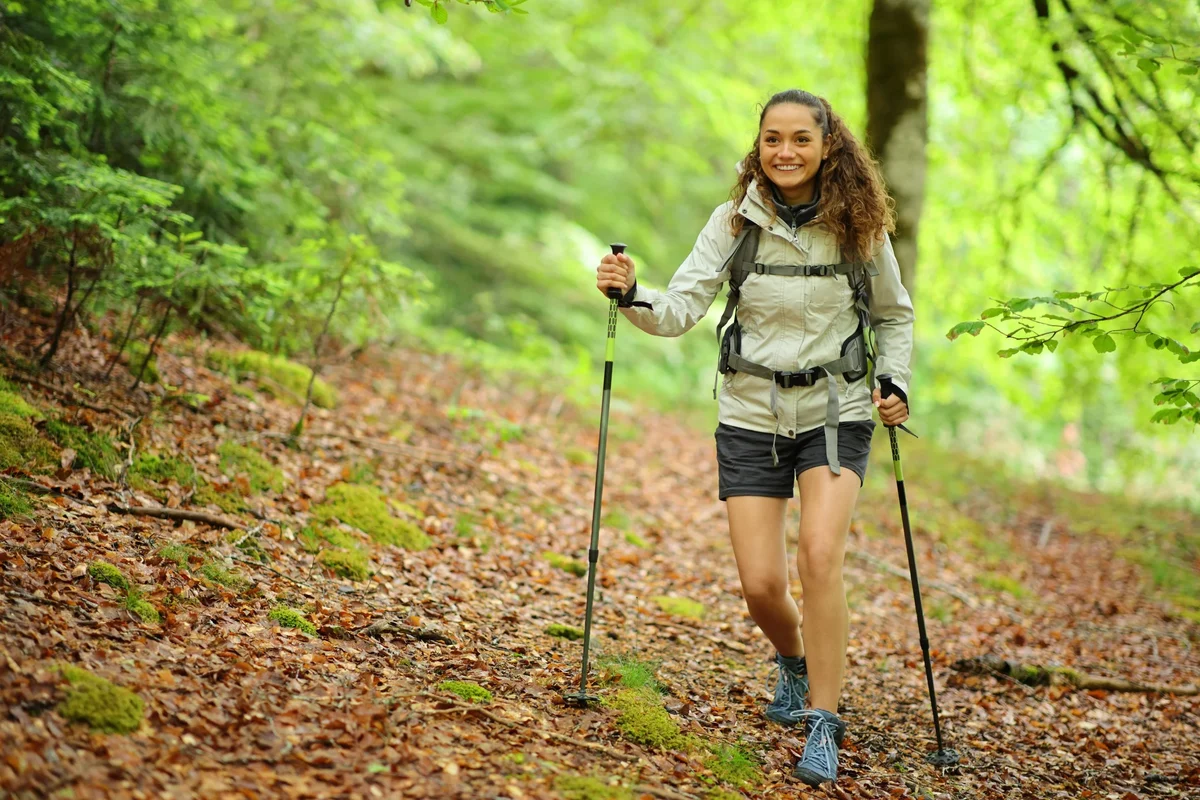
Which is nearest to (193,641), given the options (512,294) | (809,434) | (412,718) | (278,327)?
(412,718)

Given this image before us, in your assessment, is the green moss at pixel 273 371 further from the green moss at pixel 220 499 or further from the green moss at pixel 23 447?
the green moss at pixel 23 447

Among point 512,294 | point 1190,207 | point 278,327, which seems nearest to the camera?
point 278,327

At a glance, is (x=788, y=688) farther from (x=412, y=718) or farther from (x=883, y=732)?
(x=412, y=718)

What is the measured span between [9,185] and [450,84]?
9240 millimetres

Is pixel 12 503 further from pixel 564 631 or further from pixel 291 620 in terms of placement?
pixel 564 631

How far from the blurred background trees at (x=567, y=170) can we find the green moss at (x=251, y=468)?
3.06ft

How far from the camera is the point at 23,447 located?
420cm

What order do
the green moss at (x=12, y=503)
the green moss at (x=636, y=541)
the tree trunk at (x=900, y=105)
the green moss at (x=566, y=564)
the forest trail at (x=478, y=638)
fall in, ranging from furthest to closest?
the tree trunk at (x=900, y=105)
the green moss at (x=636, y=541)
the green moss at (x=566, y=564)
the green moss at (x=12, y=503)
the forest trail at (x=478, y=638)

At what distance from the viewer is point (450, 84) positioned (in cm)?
1346

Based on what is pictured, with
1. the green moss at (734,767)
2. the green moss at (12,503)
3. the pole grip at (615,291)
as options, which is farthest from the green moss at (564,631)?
the green moss at (12,503)

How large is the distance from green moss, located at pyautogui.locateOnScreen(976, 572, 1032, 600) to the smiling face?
4901 mm

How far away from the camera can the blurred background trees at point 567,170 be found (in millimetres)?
5023

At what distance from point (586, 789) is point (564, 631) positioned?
179 cm

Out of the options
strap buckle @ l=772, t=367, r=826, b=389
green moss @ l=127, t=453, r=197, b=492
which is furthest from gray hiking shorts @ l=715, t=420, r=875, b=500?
green moss @ l=127, t=453, r=197, b=492
